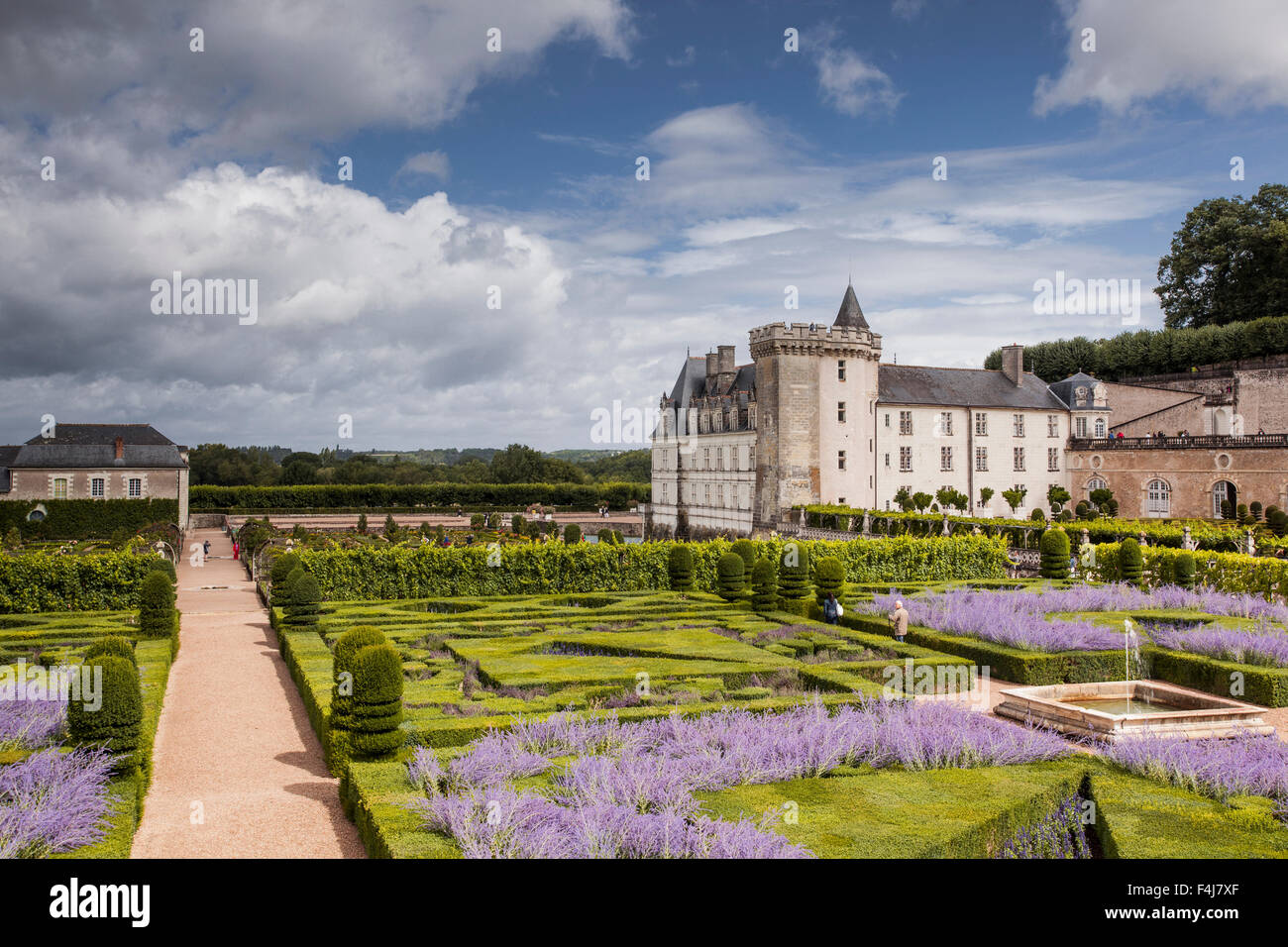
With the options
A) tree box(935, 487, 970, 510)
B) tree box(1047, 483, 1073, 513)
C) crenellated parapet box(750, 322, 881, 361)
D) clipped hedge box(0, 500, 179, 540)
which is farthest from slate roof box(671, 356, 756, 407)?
clipped hedge box(0, 500, 179, 540)

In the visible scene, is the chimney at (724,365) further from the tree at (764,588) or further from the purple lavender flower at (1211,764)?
the purple lavender flower at (1211,764)

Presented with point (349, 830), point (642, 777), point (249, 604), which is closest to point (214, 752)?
point (349, 830)

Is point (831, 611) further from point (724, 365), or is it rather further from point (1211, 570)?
point (724, 365)

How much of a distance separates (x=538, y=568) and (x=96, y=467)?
1156 inches

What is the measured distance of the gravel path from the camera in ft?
27.3

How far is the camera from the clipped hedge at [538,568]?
2231 centimetres

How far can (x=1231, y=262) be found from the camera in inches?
2211

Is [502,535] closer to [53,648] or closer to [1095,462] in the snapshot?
[53,648]

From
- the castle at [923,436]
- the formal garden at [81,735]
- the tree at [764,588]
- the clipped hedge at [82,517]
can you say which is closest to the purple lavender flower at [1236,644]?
the tree at [764,588]

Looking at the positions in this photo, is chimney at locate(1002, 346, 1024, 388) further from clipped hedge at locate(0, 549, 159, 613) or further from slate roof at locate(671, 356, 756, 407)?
clipped hedge at locate(0, 549, 159, 613)

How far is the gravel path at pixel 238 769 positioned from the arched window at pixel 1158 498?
132ft

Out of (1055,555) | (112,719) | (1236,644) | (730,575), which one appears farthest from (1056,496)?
(112,719)

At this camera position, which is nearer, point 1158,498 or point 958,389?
point 1158,498

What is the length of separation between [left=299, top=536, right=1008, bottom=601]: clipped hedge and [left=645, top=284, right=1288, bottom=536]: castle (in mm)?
14875
